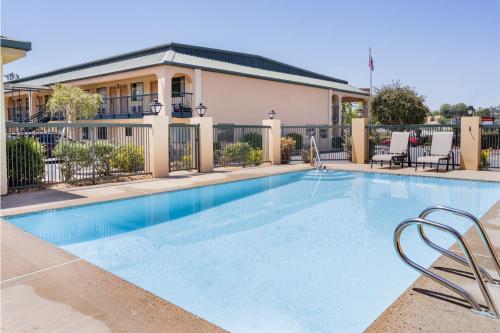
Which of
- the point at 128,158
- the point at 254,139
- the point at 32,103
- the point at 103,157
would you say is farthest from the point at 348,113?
the point at 103,157

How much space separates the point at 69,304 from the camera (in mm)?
3648

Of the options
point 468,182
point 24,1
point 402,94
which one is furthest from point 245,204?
point 402,94

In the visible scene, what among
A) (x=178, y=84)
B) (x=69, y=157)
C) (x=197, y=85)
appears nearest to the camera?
(x=69, y=157)

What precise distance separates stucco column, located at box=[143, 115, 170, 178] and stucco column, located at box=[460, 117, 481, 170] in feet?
35.5

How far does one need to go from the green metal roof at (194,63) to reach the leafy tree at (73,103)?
177 centimetres

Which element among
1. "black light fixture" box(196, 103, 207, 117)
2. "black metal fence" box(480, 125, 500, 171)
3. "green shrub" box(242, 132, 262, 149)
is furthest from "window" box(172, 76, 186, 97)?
"black metal fence" box(480, 125, 500, 171)

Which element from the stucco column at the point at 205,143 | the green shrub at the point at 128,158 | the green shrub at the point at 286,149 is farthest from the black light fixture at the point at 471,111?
the green shrub at the point at 128,158

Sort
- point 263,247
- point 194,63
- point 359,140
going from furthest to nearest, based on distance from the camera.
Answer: point 194,63
point 359,140
point 263,247

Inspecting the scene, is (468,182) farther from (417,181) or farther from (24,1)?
(24,1)

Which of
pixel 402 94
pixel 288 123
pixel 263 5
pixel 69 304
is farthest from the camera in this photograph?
pixel 402 94

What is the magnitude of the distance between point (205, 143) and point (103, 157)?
3.88 meters

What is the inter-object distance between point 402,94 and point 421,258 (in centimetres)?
2882

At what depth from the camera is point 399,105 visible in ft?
105

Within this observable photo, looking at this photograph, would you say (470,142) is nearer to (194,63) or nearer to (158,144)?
(158,144)
